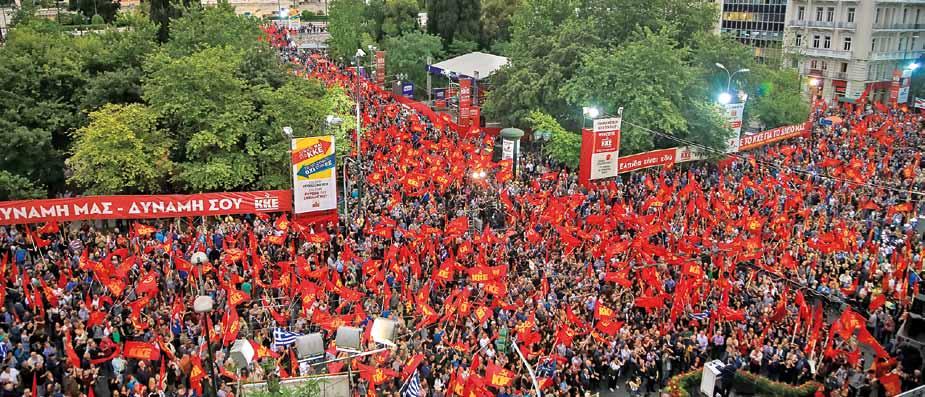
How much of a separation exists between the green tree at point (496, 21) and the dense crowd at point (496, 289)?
37.3m

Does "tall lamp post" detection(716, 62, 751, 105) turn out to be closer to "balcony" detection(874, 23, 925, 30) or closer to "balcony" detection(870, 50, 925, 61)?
"balcony" detection(870, 50, 925, 61)

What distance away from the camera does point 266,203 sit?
90.8 feet

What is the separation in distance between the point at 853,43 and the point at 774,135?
84.5 feet

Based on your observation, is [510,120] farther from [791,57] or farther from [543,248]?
[791,57]

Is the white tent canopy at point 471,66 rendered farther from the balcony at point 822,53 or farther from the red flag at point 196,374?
the red flag at point 196,374

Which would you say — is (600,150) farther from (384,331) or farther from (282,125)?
(384,331)

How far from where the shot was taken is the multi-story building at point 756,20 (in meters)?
68.3

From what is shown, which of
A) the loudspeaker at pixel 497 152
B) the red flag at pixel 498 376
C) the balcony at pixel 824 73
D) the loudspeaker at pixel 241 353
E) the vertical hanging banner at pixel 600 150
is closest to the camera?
the loudspeaker at pixel 241 353

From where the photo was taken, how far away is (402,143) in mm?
35719

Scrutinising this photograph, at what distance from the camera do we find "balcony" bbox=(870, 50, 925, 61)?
62.0 metres

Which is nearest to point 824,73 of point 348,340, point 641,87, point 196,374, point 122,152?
point 641,87

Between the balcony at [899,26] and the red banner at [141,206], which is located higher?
the balcony at [899,26]

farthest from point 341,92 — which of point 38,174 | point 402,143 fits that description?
point 38,174

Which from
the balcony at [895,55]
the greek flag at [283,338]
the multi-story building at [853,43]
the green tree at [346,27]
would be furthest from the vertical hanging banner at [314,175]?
the balcony at [895,55]
